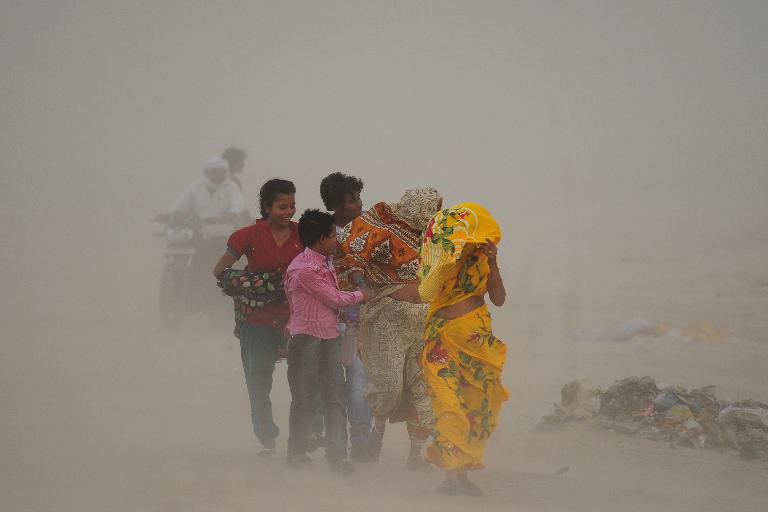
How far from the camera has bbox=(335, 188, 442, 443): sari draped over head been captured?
6.82m

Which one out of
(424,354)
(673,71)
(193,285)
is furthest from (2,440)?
(673,71)

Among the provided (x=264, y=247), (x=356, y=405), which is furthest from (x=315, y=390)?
(x=264, y=247)

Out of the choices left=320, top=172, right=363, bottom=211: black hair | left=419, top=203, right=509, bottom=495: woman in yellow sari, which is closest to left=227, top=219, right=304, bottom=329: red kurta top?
left=320, top=172, right=363, bottom=211: black hair

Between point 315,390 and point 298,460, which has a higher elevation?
point 315,390

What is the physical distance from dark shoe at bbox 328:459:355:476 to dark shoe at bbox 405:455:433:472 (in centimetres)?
39

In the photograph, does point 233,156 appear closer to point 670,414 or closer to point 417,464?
point 670,414

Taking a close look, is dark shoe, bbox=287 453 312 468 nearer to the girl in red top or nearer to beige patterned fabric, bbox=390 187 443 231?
the girl in red top

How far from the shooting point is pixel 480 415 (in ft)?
21.0

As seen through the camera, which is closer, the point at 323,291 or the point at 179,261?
the point at 323,291

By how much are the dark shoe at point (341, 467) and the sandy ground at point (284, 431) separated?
63 mm

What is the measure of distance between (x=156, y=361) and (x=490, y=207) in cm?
2336

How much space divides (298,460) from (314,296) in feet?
3.64

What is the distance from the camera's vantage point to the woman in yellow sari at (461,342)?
245 inches

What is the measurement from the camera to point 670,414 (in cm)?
A: 810
